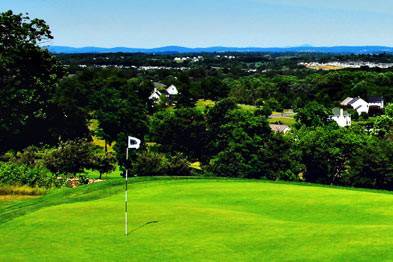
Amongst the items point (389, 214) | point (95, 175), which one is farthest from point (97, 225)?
point (95, 175)

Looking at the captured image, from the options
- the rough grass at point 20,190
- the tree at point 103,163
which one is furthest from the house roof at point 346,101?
the rough grass at point 20,190

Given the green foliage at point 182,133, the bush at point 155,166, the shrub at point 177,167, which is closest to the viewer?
the bush at point 155,166

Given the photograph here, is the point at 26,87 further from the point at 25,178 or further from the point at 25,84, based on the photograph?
the point at 25,178

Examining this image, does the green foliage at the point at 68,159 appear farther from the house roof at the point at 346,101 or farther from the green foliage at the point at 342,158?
the house roof at the point at 346,101

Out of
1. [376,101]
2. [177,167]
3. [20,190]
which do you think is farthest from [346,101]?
[20,190]

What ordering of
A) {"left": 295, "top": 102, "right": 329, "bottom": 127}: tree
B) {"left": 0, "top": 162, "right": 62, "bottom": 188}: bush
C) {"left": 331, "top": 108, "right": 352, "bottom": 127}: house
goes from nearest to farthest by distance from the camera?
{"left": 0, "top": 162, "right": 62, "bottom": 188}: bush, {"left": 295, "top": 102, "right": 329, "bottom": 127}: tree, {"left": 331, "top": 108, "right": 352, "bottom": 127}: house

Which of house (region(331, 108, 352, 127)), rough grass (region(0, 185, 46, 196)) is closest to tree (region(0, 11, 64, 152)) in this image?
rough grass (region(0, 185, 46, 196))

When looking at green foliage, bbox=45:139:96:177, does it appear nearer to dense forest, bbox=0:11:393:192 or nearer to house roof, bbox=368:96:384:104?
dense forest, bbox=0:11:393:192
